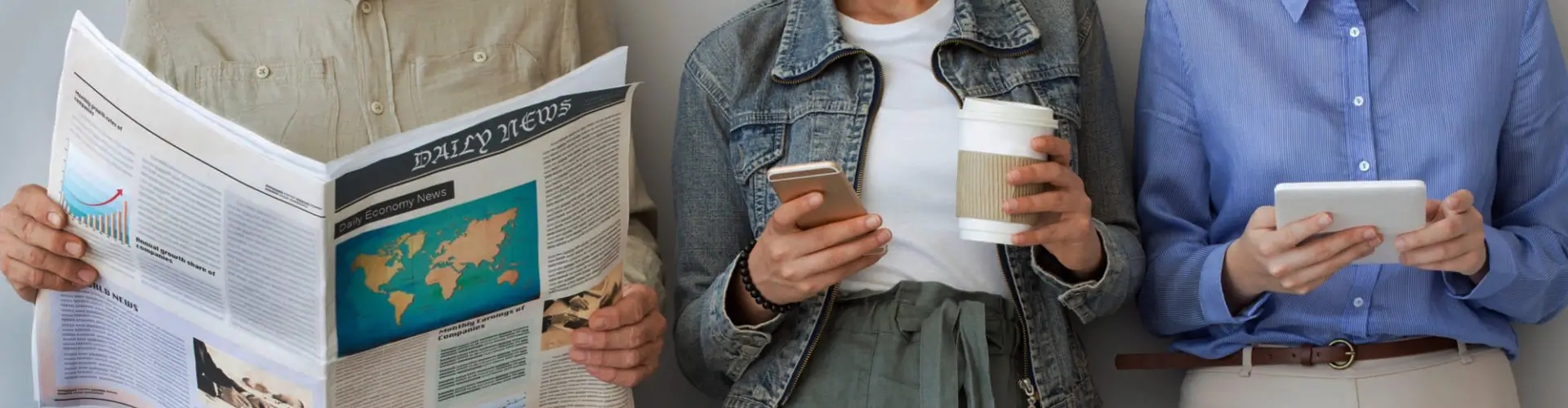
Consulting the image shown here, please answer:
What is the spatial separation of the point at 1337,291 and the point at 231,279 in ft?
3.85

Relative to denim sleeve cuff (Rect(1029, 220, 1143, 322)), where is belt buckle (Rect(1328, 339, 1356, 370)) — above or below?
below

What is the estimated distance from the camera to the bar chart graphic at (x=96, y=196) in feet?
4.18

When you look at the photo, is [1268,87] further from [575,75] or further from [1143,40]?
[575,75]

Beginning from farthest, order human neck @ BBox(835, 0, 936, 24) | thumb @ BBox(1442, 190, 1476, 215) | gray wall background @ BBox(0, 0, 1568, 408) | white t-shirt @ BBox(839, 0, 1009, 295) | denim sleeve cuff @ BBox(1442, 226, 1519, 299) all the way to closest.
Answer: gray wall background @ BBox(0, 0, 1568, 408), human neck @ BBox(835, 0, 936, 24), white t-shirt @ BBox(839, 0, 1009, 295), denim sleeve cuff @ BBox(1442, 226, 1519, 299), thumb @ BBox(1442, 190, 1476, 215)

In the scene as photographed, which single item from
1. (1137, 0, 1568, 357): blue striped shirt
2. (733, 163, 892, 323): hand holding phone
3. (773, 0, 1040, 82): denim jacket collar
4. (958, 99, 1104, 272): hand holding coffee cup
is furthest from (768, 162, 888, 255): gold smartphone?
(1137, 0, 1568, 357): blue striped shirt

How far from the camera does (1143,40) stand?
1759 millimetres

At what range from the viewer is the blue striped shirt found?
61.7 inches

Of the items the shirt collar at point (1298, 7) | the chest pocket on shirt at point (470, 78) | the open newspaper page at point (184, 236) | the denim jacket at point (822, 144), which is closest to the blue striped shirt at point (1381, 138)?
the shirt collar at point (1298, 7)

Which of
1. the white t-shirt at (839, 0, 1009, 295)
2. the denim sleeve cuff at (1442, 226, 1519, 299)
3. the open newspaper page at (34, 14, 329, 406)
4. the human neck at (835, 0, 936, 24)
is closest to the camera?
the open newspaper page at (34, 14, 329, 406)

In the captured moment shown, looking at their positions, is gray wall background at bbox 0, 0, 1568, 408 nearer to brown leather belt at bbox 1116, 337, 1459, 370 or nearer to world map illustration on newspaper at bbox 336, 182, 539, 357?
brown leather belt at bbox 1116, 337, 1459, 370

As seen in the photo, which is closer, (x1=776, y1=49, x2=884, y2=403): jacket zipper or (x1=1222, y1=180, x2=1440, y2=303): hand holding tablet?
(x1=1222, y1=180, x2=1440, y2=303): hand holding tablet

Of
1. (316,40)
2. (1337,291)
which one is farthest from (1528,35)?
(316,40)

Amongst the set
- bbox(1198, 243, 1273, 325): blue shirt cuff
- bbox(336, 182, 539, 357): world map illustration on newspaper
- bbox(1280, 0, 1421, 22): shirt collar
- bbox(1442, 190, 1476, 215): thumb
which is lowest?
bbox(1198, 243, 1273, 325): blue shirt cuff

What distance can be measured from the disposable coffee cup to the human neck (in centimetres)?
44
